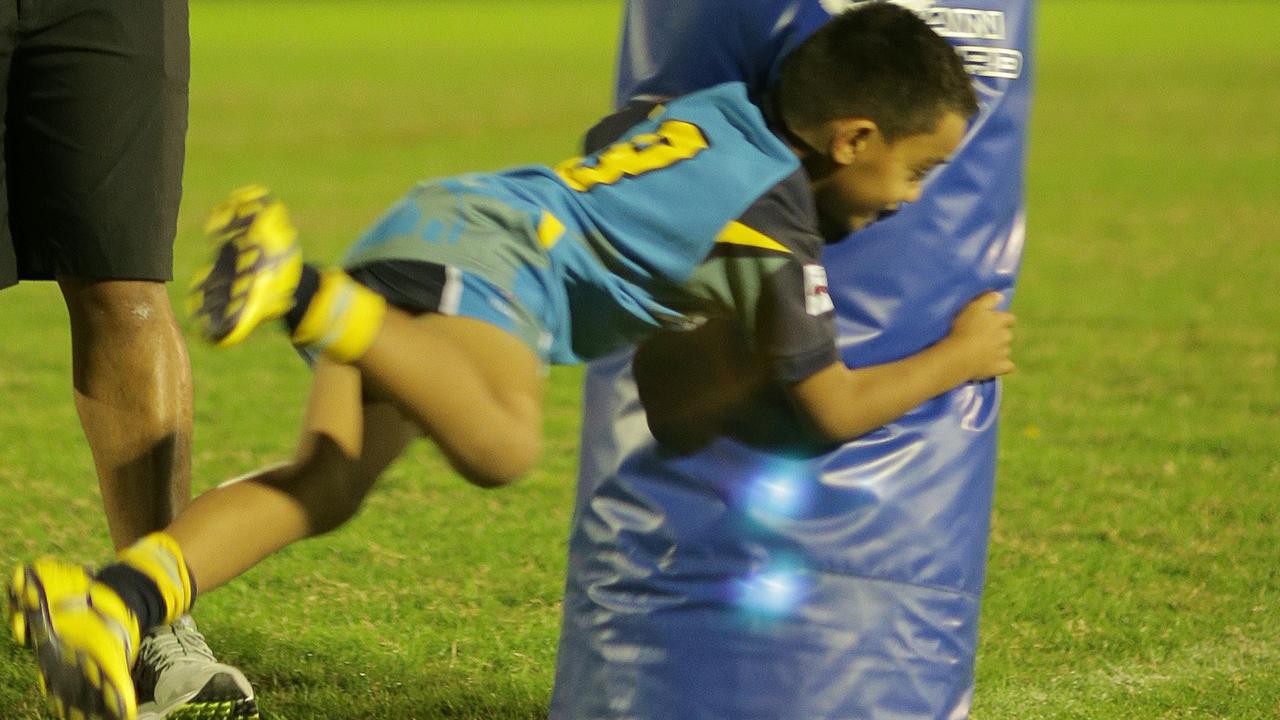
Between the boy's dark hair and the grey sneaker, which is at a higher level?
the boy's dark hair

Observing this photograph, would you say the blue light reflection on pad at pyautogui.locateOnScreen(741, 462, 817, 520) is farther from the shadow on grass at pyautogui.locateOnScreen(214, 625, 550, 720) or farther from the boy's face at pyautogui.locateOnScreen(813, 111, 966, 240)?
the shadow on grass at pyautogui.locateOnScreen(214, 625, 550, 720)

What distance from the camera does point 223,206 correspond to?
230 centimetres

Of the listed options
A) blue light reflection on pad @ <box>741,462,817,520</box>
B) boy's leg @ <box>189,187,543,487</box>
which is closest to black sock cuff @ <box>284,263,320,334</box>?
boy's leg @ <box>189,187,543,487</box>

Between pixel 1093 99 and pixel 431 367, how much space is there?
14.5 m

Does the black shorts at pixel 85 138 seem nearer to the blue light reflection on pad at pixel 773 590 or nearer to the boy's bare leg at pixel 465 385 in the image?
the boy's bare leg at pixel 465 385

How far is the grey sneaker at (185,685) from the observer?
292cm

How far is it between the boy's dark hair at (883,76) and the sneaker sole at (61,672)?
4.39ft

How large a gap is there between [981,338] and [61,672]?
155 centimetres

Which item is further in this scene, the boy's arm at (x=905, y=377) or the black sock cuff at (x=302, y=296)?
Answer: the boy's arm at (x=905, y=377)

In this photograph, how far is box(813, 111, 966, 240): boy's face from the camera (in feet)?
8.87

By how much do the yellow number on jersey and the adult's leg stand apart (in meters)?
0.95

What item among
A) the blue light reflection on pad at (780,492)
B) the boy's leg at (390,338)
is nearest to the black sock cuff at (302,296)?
the boy's leg at (390,338)

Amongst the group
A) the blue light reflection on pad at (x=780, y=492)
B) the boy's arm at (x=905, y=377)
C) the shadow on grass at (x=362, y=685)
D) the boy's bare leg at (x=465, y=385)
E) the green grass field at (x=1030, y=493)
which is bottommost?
the green grass field at (x=1030, y=493)

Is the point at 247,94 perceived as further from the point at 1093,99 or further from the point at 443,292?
the point at 443,292
